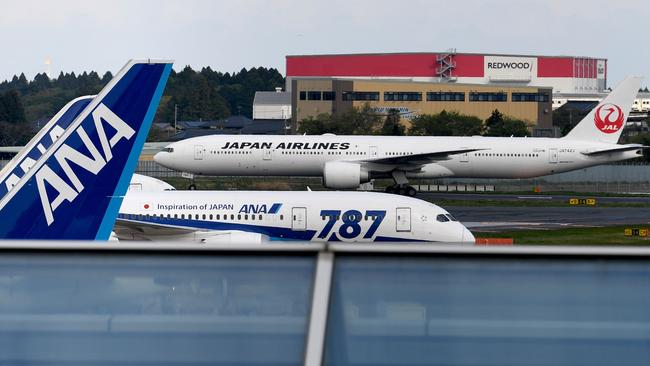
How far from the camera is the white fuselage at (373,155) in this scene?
182 ft

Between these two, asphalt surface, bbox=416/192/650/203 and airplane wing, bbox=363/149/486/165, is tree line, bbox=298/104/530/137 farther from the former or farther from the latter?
airplane wing, bbox=363/149/486/165

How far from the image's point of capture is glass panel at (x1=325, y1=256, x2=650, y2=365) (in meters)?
4.10

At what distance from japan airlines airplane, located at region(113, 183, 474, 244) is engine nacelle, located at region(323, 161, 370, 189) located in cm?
2753

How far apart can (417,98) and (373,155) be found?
183ft

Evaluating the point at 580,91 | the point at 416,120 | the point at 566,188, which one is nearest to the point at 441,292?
the point at 566,188

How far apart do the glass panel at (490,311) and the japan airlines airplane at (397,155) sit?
50.1 meters

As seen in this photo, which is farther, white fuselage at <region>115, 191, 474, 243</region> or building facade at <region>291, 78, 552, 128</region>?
building facade at <region>291, 78, 552, 128</region>

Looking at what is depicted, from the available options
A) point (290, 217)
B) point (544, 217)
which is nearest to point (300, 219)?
point (290, 217)

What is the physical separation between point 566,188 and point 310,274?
229 ft

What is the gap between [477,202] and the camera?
2221 inches

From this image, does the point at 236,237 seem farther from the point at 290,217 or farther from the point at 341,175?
the point at 341,175

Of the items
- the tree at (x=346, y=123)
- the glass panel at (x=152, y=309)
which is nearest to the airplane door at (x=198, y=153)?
the tree at (x=346, y=123)

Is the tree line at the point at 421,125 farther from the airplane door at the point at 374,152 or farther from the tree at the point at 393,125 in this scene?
the airplane door at the point at 374,152

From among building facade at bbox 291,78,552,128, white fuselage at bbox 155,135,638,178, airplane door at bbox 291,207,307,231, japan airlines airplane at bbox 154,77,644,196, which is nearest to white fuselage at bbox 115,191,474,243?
airplane door at bbox 291,207,307,231
